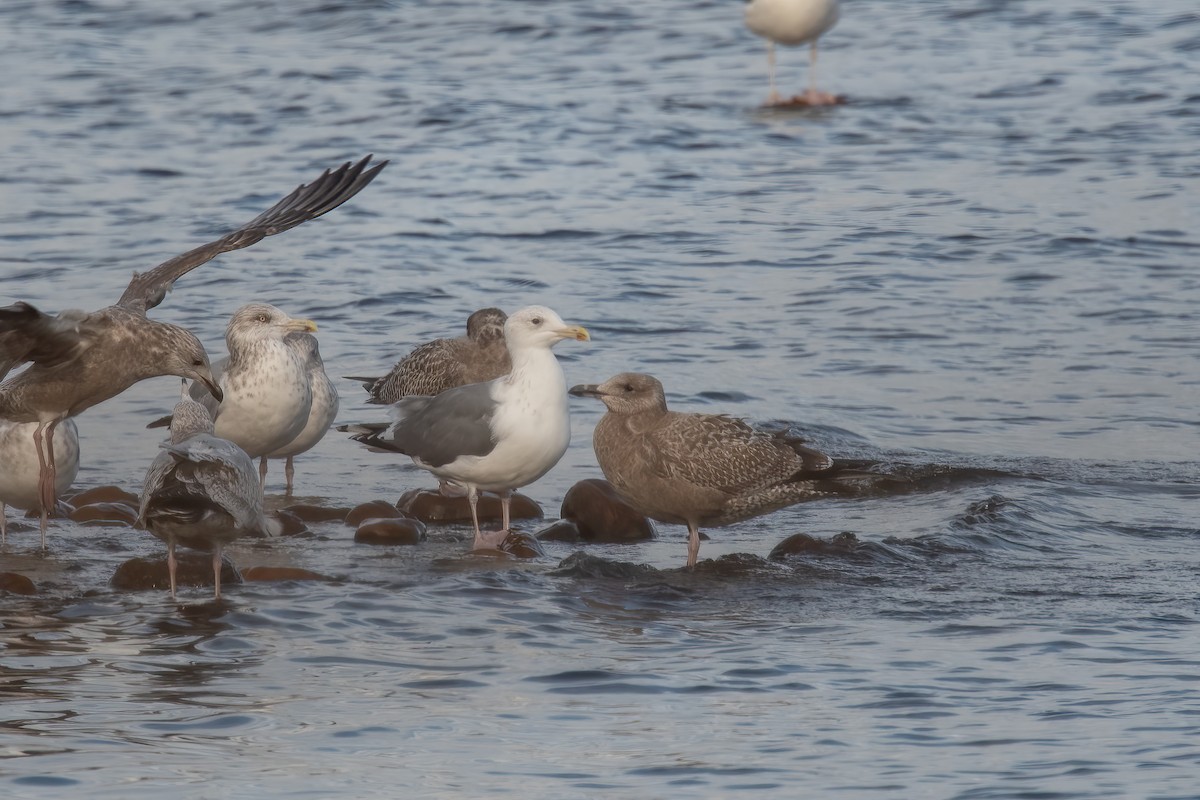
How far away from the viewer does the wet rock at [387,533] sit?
8.59 metres

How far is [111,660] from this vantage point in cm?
655

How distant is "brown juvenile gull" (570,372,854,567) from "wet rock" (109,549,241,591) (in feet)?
5.78

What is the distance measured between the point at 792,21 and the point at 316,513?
15832mm

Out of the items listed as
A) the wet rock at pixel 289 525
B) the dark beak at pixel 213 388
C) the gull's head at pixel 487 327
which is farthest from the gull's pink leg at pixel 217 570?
the gull's head at pixel 487 327

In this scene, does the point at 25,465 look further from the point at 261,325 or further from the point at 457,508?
the point at 457,508

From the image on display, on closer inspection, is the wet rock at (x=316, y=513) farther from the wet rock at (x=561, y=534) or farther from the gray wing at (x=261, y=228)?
the gray wing at (x=261, y=228)

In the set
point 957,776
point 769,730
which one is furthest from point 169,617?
point 957,776

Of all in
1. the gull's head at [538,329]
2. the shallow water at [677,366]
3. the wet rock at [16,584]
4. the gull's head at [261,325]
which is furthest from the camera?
the gull's head at [261,325]

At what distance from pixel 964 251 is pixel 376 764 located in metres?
10.7

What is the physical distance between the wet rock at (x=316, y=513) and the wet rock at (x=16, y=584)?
5.83ft

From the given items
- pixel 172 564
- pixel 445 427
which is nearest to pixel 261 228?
pixel 445 427

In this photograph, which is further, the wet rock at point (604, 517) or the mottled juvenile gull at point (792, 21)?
the mottled juvenile gull at point (792, 21)

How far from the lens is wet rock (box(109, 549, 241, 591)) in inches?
299

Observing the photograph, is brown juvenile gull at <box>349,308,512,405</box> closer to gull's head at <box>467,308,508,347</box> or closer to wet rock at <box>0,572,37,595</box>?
gull's head at <box>467,308,508,347</box>
